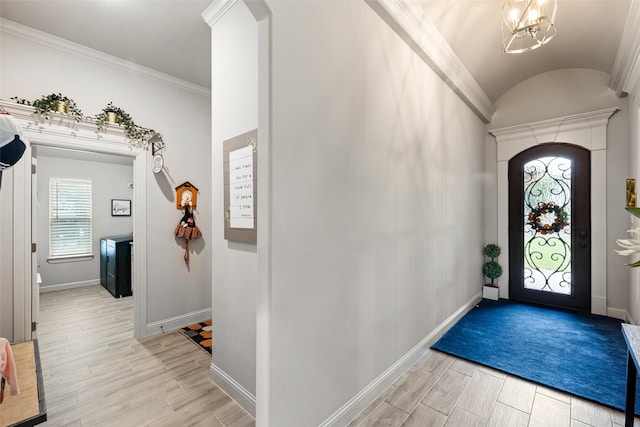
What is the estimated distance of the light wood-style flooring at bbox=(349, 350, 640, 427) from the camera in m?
1.81

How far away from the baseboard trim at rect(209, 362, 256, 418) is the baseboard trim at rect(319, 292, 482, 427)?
0.59m

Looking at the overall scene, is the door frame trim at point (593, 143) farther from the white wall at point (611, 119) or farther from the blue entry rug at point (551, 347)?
the blue entry rug at point (551, 347)

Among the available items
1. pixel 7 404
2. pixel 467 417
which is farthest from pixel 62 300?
pixel 467 417

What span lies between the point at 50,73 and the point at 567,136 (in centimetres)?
608

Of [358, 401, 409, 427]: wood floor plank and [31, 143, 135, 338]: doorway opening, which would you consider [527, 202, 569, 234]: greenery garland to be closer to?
[358, 401, 409, 427]: wood floor plank

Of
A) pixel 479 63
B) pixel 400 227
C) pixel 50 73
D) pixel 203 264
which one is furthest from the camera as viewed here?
pixel 203 264

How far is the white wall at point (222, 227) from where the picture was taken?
1968 millimetres

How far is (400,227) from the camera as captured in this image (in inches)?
90.3

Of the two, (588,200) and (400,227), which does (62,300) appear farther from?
(588,200)

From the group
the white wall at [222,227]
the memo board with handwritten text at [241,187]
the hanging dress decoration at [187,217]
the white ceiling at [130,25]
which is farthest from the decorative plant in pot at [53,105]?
the memo board with handwritten text at [241,187]

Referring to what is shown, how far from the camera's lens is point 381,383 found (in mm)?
2084

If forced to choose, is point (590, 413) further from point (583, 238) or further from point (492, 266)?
point (583, 238)

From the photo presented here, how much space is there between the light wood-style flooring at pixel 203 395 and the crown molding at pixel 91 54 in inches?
118

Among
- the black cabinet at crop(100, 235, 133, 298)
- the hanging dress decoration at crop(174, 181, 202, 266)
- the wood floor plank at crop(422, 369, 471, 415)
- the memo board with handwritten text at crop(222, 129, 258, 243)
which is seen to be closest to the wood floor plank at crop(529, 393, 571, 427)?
the wood floor plank at crop(422, 369, 471, 415)
